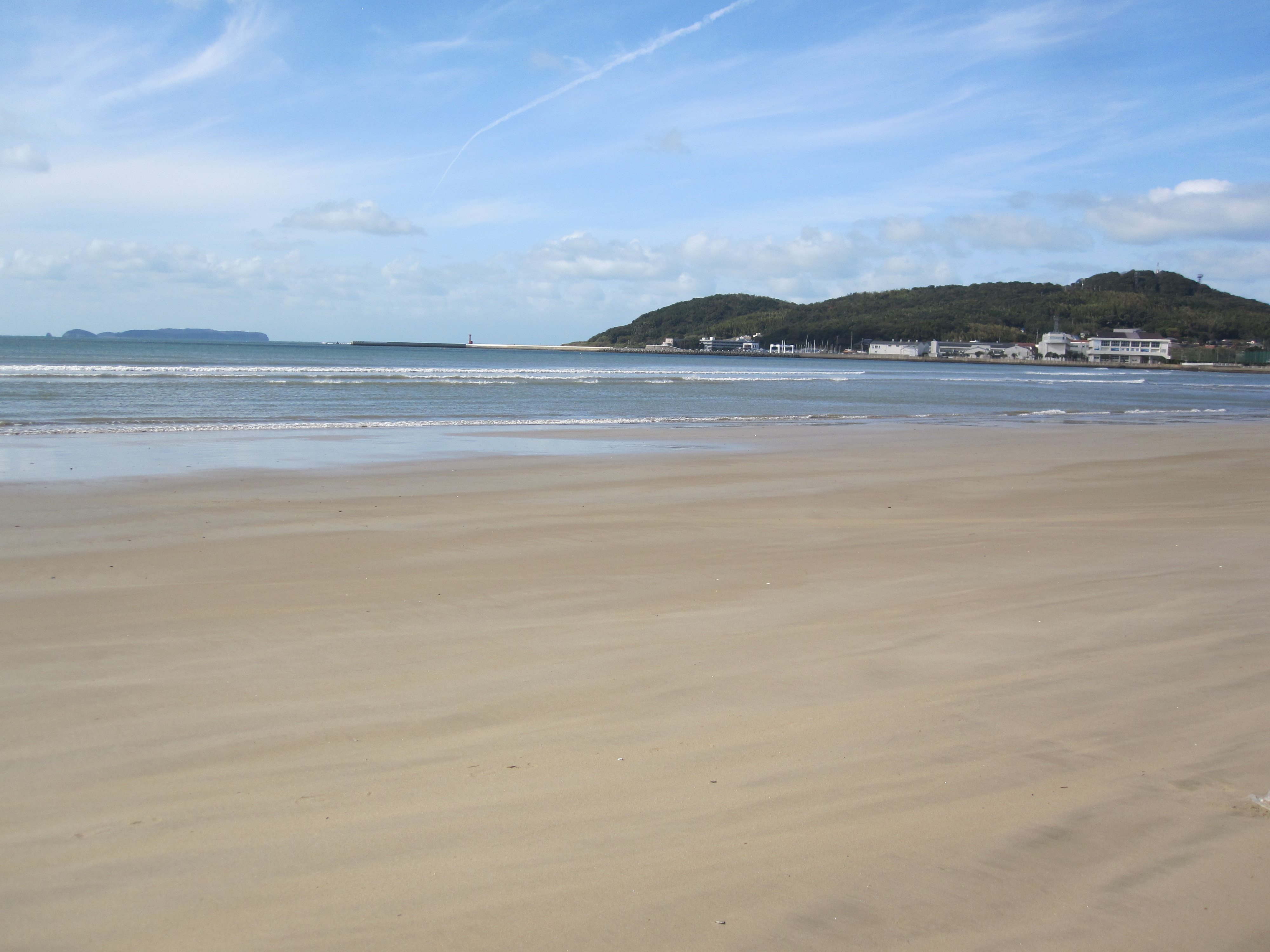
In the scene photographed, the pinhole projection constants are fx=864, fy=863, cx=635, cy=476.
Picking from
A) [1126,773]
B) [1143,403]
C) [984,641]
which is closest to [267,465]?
[984,641]

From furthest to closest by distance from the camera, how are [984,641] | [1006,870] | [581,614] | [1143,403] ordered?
[1143,403]
[581,614]
[984,641]
[1006,870]

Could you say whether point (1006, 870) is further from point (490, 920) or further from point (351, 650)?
point (351, 650)

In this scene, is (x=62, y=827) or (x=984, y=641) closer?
(x=62, y=827)

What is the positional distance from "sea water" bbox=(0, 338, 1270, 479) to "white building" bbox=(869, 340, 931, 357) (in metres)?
83.1

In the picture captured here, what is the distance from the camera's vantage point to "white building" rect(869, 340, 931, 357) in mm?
155750

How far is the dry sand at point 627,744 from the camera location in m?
2.51

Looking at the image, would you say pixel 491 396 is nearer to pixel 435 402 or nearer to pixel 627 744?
pixel 435 402

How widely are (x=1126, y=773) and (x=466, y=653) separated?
10.1 feet

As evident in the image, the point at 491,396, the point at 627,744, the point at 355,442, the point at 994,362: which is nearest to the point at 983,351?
the point at 994,362

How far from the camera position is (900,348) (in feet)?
525

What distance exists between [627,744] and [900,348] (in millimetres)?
165897

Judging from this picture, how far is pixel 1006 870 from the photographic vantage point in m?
2.72

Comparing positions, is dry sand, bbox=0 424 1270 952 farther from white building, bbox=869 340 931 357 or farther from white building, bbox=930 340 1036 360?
white building, bbox=869 340 931 357

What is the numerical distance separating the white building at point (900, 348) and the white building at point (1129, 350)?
2651cm
